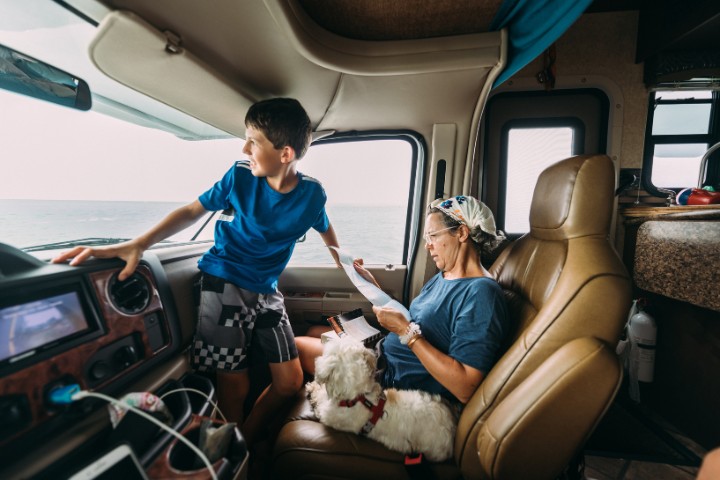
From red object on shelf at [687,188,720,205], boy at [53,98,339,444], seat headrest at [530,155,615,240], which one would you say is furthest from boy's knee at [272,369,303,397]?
red object on shelf at [687,188,720,205]

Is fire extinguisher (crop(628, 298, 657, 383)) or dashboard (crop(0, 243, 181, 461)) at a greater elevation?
dashboard (crop(0, 243, 181, 461))

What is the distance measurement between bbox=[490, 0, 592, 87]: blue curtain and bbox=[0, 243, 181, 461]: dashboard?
6.12 feet

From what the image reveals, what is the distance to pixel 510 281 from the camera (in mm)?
1535

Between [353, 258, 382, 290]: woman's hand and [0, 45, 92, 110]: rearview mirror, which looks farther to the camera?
[353, 258, 382, 290]: woman's hand

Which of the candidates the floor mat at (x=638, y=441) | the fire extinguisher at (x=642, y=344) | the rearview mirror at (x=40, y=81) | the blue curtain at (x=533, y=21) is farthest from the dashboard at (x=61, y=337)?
the fire extinguisher at (x=642, y=344)

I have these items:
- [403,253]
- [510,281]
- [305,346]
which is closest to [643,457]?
[510,281]

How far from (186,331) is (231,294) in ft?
0.82

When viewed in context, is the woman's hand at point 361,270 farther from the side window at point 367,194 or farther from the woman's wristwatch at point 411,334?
the woman's wristwatch at point 411,334

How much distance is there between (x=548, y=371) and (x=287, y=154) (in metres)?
1.36

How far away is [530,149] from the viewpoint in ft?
9.09

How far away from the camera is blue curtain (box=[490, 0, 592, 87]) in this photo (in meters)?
1.17

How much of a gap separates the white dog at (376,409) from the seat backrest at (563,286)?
0.10m

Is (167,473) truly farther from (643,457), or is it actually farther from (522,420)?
(643,457)

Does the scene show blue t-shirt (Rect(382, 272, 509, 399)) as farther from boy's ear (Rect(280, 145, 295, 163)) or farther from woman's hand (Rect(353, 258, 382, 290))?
boy's ear (Rect(280, 145, 295, 163))
